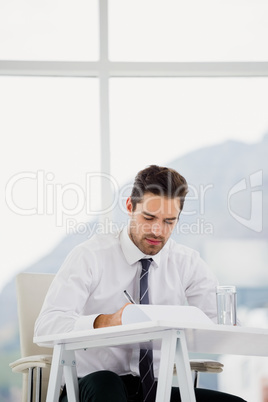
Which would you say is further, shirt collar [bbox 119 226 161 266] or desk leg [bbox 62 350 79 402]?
shirt collar [bbox 119 226 161 266]

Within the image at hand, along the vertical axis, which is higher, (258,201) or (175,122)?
(175,122)

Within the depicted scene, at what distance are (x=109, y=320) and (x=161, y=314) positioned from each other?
26 cm

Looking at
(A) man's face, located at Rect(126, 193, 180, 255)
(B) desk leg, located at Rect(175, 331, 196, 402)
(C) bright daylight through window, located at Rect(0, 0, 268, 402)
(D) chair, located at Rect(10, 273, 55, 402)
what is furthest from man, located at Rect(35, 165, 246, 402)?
(C) bright daylight through window, located at Rect(0, 0, 268, 402)

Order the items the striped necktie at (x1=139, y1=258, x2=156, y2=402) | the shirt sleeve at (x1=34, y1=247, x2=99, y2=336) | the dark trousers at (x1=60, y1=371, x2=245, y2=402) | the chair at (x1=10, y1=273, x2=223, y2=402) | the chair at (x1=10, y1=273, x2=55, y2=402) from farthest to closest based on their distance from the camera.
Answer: the chair at (x1=10, y1=273, x2=55, y2=402) → the chair at (x1=10, y1=273, x2=223, y2=402) → the striped necktie at (x1=139, y1=258, x2=156, y2=402) → the shirt sleeve at (x1=34, y1=247, x2=99, y2=336) → the dark trousers at (x1=60, y1=371, x2=245, y2=402)

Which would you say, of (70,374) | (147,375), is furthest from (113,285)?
(70,374)

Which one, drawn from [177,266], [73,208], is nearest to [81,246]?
[177,266]

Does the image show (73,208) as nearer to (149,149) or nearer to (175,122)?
(149,149)

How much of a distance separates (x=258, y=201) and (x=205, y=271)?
138cm

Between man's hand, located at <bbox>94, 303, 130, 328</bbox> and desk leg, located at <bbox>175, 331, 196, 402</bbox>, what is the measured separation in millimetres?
210

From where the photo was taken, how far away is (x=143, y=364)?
221 cm

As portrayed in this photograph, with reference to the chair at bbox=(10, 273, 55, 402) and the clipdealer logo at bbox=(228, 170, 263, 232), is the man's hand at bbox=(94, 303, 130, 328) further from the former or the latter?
the clipdealer logo at bbox=(228, 170, 263, 232)

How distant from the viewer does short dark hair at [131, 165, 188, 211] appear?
2.44 m

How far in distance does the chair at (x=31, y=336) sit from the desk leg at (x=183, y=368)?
692 mm

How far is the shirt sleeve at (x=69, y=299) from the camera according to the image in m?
2.01
